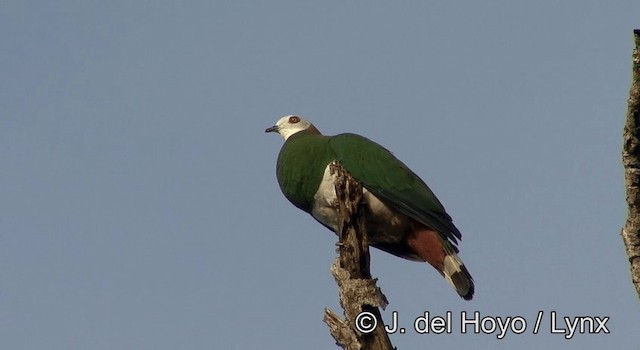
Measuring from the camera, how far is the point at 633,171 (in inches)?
106

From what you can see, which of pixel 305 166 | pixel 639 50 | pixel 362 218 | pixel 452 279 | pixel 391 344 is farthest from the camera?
pixel 305 166

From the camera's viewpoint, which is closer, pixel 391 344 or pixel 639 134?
pixel 639 134

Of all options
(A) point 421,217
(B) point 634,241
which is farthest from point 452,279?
(B) point 634,241

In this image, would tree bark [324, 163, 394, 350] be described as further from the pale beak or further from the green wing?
the pale beak

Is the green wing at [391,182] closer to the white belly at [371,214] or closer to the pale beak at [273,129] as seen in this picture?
the white belly at [371,214]

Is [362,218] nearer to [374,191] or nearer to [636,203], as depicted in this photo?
[374,191]

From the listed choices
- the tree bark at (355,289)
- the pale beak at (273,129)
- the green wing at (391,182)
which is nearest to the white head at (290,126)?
the pale beak at (273,129)

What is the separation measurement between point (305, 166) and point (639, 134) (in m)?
3.44

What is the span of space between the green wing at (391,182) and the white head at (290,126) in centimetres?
124

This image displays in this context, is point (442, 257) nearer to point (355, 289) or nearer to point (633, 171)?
point (355, 289)

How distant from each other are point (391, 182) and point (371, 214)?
0.25 metres

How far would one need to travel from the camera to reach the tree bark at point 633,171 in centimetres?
268

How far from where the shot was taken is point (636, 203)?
2695 mm

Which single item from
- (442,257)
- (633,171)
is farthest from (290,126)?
(633,171)
